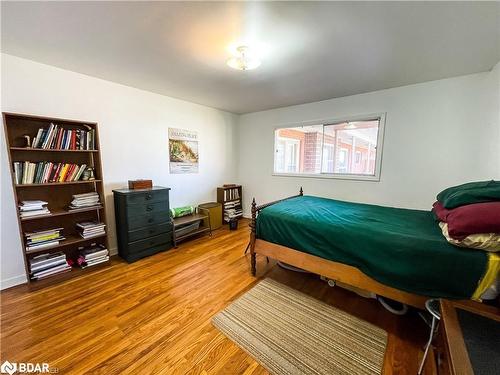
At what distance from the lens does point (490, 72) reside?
2246 mm

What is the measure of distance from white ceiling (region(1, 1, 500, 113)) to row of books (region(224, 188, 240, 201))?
2.23 meters

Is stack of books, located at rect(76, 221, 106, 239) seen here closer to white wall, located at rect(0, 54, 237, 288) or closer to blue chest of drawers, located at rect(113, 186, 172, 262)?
blue chest of drawers, located at rect(113, 186, 172, 262)

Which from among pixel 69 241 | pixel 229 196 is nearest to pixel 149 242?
pixel 69 241

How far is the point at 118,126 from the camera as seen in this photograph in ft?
9.27

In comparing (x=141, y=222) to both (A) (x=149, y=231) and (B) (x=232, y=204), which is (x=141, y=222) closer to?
(A) (x=149, y=231)

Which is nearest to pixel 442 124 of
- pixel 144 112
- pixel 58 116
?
pixel 144 112

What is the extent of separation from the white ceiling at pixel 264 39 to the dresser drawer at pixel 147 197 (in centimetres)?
148

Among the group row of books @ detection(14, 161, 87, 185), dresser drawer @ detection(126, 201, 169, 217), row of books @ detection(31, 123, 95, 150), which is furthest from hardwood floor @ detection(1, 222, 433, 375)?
row of books @ detection(31, 123, 95, 150)

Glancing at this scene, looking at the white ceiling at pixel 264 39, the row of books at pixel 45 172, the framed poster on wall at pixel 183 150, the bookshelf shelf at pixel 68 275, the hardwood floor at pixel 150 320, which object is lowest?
the hardwood floor at pixel 150 320

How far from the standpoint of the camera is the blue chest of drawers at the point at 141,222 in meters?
2.65

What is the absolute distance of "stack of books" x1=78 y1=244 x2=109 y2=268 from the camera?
96.0 inches

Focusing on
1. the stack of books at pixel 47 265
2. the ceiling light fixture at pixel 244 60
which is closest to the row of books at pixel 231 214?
the stack of books at pixel 47 265

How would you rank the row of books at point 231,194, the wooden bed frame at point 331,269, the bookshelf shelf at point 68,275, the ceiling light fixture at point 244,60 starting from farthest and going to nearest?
the row of books at point 231,194 → the bookshelf shelf at point 68,275 → the ceiling light fixture at point 244,60 → the wooden bed frame at point 331,269

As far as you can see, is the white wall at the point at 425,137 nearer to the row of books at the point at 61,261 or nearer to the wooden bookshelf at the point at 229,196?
the wooden bookshelf at the point at 229,196
